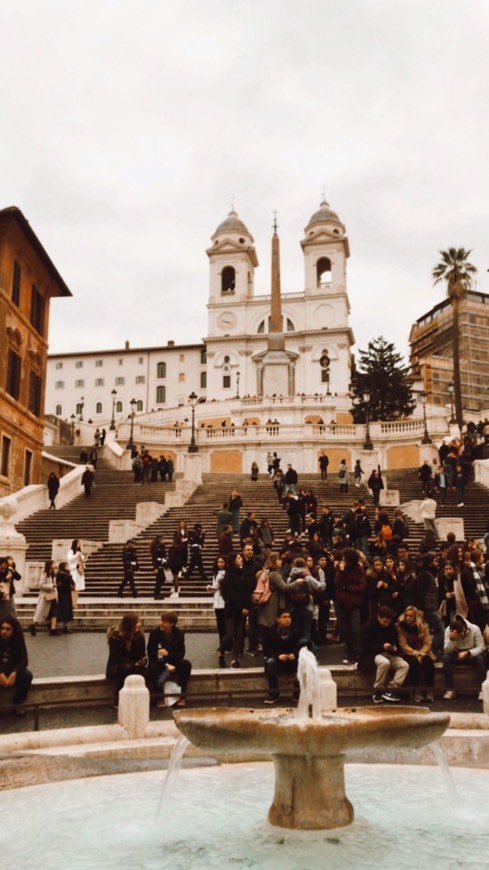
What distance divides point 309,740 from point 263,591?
5.06 meters

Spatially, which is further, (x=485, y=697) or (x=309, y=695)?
(x=485, y=697)

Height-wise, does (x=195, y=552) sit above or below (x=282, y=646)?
above

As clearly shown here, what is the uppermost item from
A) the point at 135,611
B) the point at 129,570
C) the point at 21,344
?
the point at 21,344

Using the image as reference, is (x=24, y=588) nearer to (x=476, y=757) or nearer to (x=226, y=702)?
(x=226, y=702)

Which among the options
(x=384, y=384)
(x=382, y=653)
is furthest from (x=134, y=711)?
(x=384, y=384)

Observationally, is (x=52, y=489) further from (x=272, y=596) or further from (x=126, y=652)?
(x=126, y=652)

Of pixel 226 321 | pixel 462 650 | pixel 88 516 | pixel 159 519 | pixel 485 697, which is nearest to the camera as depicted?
pixel 485 697

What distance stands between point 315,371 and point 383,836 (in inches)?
3004

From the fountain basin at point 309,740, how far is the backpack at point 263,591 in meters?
4.16

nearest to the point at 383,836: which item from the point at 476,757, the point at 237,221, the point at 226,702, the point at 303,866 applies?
the point at 303,866

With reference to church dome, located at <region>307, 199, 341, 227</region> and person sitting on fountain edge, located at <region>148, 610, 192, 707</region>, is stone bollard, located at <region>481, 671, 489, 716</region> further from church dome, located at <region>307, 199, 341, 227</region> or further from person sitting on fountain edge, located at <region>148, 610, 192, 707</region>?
Result: church dome, located at <region>307, 199, 341, 227</region>

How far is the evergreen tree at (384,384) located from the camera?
60312 mm

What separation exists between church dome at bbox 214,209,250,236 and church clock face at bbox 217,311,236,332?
10556 millimetres

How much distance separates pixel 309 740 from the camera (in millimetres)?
5516
